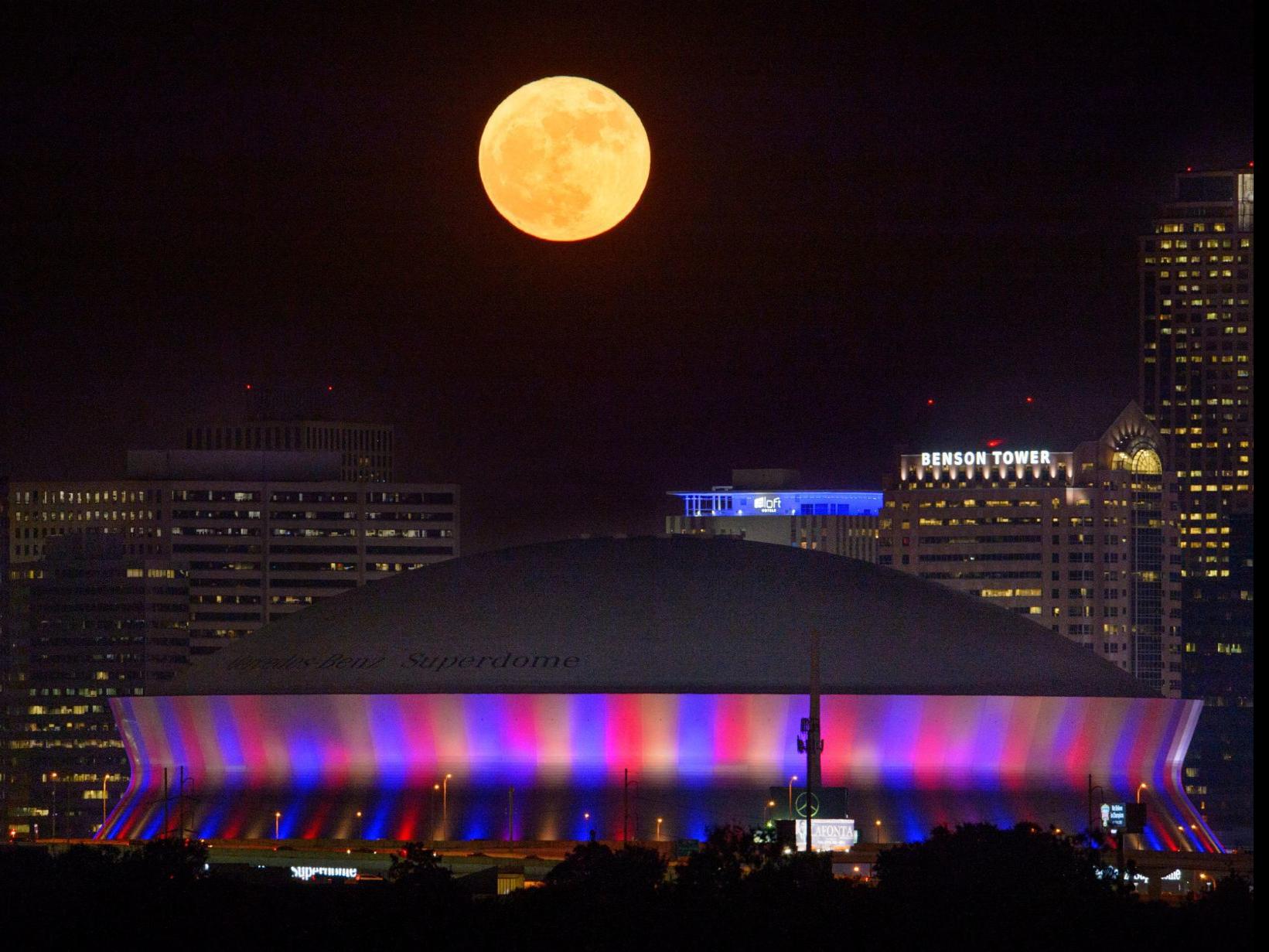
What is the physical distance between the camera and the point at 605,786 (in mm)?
115375

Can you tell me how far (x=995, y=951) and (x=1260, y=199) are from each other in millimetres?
39583

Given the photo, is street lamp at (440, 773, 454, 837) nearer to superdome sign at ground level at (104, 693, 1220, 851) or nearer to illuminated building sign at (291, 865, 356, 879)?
superdome sign at ground level at (104, 693, 1220, 851)

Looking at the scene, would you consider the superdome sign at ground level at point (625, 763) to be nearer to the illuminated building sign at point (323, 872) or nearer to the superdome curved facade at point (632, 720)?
the superdome curved facade at point (632, 720)

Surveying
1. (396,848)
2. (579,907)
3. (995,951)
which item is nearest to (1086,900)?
(995,951)

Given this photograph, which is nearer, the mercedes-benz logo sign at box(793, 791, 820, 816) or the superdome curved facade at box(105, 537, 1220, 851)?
the mercedes-benz logo sign at box(793, 791, 820, 816)

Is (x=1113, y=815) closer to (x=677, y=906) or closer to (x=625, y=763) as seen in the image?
(x=625, y=763)

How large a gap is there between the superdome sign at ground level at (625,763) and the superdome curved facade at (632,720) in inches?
3.7

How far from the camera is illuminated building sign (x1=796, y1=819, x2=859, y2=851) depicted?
100m

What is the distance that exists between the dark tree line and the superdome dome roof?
30770 millimetres

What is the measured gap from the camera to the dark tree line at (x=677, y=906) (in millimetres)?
74562

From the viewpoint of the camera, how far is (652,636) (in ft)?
400

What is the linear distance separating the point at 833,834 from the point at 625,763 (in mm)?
16698

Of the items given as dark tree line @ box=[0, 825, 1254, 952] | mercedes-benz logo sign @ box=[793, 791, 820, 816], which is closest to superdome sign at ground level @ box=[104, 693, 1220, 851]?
mercedes-benz logo sign @ box=[793, 791, 820, 816]

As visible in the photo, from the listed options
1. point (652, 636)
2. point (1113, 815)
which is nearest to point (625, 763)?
point (652, 636)
